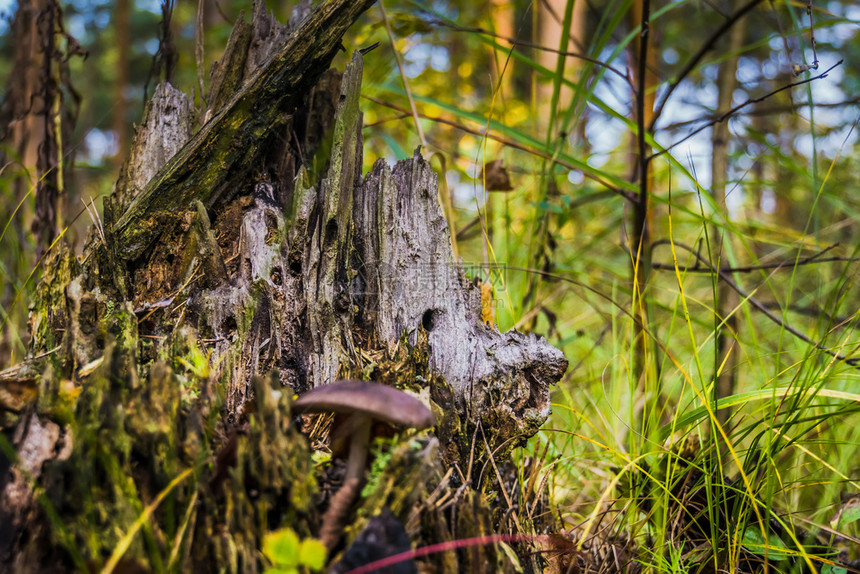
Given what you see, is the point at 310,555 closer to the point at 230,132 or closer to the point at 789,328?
the point at 230,132

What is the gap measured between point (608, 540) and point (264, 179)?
153cm

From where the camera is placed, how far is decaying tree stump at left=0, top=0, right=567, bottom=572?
3.27 ft

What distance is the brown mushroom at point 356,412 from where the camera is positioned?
99 cm

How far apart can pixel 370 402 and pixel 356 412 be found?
3.8 inches

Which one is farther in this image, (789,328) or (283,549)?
(789,328)

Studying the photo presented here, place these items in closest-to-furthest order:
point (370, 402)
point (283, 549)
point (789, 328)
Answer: point (283, 549)
point (370, 402)
point (789, 328)

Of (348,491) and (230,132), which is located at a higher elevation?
(230,132)

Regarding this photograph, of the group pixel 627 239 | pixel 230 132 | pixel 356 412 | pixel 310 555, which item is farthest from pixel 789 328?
pixel 230 132

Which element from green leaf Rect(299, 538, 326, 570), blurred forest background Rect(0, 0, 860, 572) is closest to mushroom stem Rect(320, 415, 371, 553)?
green leaf Rect(299, 538, 326, 570)

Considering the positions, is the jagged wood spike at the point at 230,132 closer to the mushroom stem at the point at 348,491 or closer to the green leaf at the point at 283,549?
the mushroom stem at the point at 348,491

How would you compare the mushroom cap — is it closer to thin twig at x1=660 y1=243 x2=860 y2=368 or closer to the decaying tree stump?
the decaying tree stump

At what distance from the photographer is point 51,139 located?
2.36m

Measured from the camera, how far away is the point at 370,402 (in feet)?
3.22

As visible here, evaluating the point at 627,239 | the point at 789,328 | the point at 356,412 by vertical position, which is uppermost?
the point at 627,239
